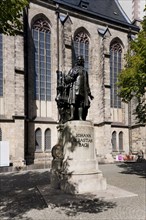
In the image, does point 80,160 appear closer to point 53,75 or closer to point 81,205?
point 81,205

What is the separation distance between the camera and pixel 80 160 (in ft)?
28.9

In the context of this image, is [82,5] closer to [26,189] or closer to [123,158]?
[123,158]

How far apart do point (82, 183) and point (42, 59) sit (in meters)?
17.3

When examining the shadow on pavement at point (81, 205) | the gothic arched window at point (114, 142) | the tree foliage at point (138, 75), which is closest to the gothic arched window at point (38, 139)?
the gothic arched window at point (114, 142)

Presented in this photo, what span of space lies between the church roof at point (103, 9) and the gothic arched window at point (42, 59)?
10.4 ft

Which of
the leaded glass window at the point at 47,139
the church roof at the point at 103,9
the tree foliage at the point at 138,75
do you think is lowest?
the leaded glass window at the point at 47,139

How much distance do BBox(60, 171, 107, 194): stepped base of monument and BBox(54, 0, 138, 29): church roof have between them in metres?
20.5

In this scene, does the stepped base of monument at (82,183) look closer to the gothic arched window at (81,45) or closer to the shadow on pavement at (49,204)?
the shadow on pavement at (49,204)

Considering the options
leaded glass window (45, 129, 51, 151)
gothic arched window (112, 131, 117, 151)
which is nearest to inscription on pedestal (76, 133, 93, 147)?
leaded glass window (45, 129, 51, 151)

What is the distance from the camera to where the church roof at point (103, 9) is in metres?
26.5

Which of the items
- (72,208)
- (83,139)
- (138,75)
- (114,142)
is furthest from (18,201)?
(114,142)

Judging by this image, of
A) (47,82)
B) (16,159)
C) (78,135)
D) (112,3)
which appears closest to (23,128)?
(16,159)

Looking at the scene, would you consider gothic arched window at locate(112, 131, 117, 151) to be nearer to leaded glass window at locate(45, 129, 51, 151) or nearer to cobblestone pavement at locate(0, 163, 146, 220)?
leaded glass window at locate(45, 129, 51, 151)

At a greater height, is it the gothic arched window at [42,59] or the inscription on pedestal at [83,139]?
the gothic arched window at [42,59]
